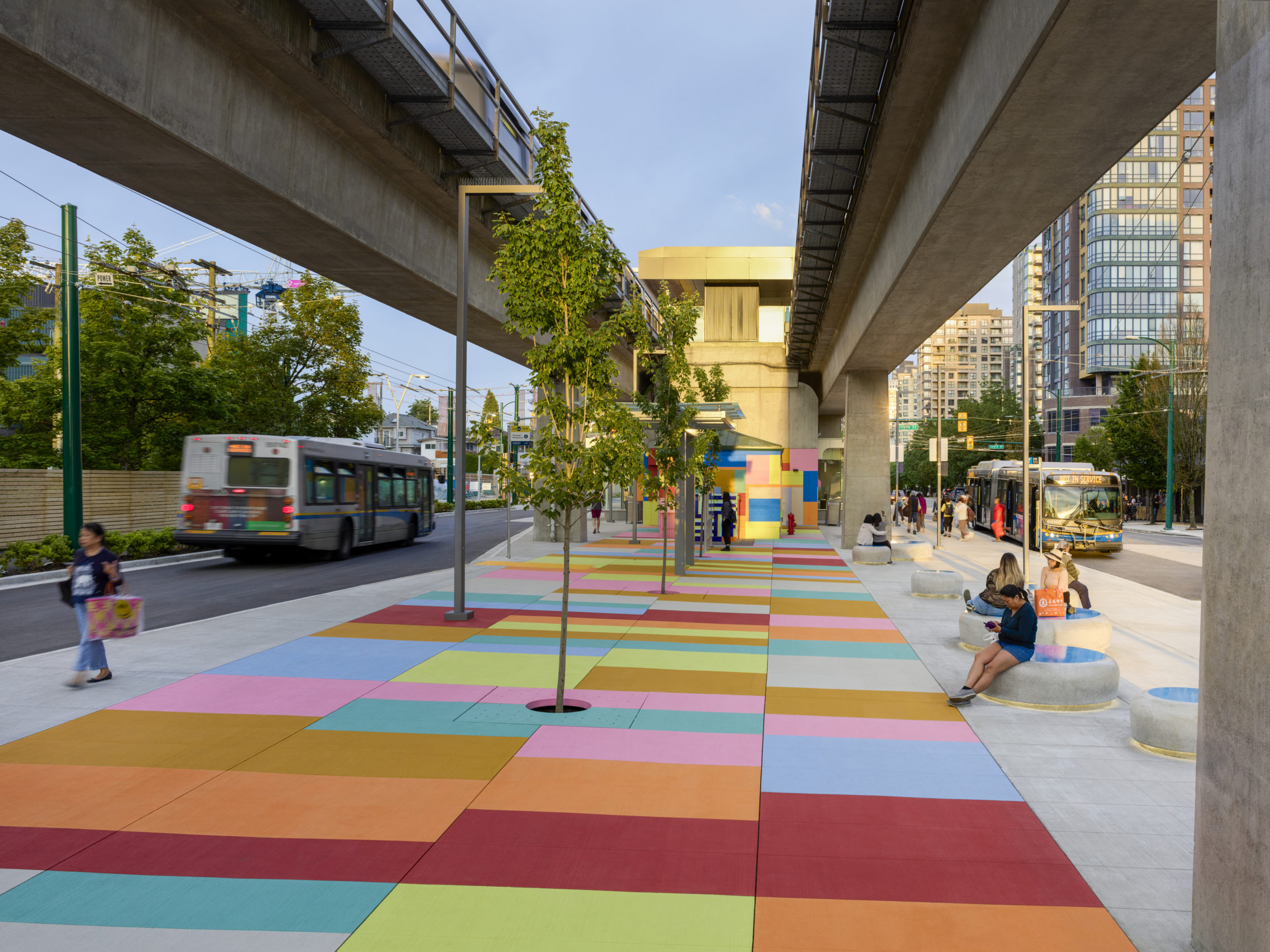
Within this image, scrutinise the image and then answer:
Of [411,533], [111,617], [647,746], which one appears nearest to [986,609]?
[647,746]

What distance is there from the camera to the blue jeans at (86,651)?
28.3 ft

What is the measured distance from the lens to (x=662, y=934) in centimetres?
411

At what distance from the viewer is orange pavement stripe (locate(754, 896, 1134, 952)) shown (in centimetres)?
402

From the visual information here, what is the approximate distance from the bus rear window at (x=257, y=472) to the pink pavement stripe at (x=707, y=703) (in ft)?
50.0

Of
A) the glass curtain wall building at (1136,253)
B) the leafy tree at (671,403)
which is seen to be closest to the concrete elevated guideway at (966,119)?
the leafy tree at (671,403)

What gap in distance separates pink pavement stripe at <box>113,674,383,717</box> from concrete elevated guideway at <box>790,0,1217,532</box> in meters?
7.96

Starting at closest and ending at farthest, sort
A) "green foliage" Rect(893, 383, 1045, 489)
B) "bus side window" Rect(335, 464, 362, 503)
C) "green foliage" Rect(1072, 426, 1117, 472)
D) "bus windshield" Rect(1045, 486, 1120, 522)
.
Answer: "bus side window" Rect(335, 464, 362, 503), "bus windshield" Rect(1045, 486, 1120, 522), "green foliage" Rect(1072, 426, 1117, 472), "green foliage" Rect(893, 383, 1045, 489)

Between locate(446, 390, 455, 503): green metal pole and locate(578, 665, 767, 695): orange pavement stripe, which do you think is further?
locate(446, 390, 455, 503): green metal pole

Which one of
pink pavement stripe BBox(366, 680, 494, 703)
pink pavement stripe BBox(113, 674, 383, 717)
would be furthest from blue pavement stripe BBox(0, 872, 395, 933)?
pink pavement stripe BBox(366, 680, 494, 703)

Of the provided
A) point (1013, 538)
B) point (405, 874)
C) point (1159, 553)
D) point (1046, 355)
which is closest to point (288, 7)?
point (405, 874)

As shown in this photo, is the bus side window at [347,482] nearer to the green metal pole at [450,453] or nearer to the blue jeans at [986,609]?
the blue jeans at [986,609]

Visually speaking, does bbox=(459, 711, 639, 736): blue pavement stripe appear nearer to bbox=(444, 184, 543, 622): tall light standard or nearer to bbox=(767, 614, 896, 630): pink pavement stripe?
bbox=(444, 184, 543, 622): tall light standard

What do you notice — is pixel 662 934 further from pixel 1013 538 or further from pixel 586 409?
pixel 1013 538

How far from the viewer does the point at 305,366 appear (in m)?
36.2
